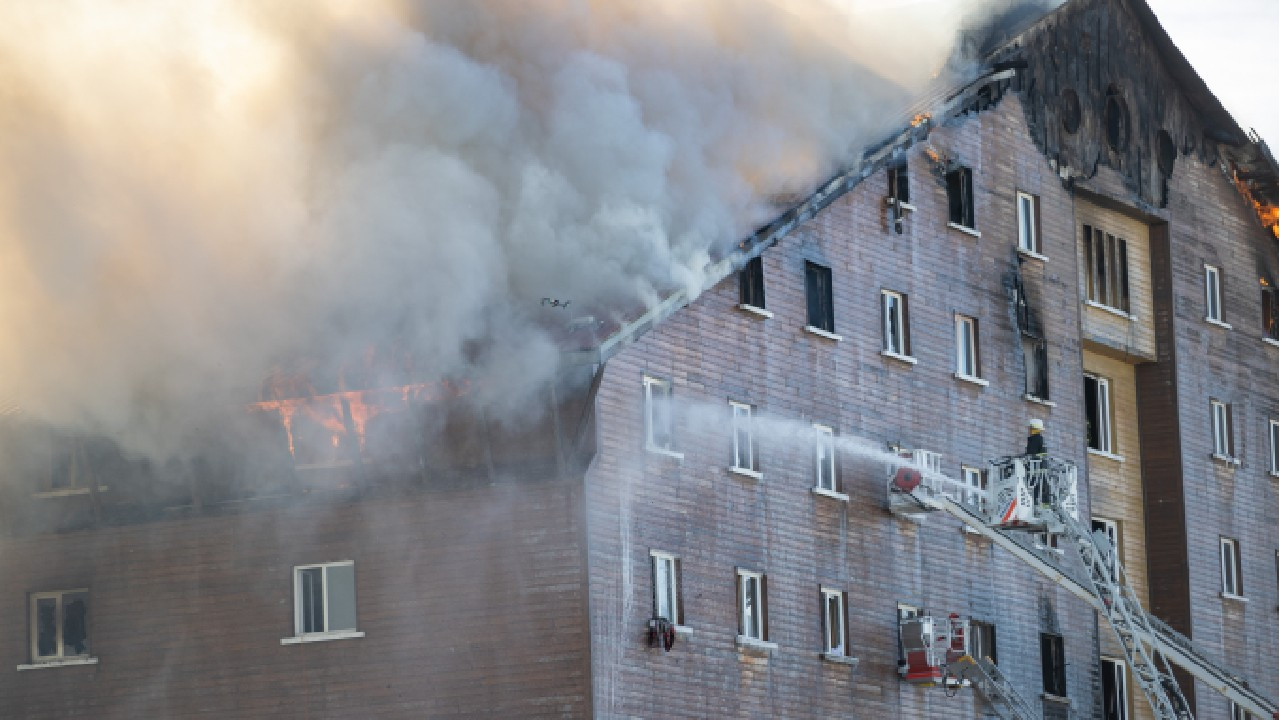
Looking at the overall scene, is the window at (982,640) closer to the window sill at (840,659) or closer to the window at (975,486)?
the window at (975,486)

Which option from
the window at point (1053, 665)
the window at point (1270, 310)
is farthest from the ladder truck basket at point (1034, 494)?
the window at point (1270, 310)

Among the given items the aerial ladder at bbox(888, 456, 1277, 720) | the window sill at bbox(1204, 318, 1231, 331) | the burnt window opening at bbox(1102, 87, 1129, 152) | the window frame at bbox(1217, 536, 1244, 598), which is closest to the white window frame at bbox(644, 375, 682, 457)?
the aerial ladder at bbox(888, 456, 1277, 720)

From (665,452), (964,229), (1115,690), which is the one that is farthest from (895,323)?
(1115,690)

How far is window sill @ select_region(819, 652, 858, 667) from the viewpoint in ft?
131

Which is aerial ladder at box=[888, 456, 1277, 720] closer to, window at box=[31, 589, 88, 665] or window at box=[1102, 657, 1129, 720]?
window at box=[1102, 657, 1129, 720]

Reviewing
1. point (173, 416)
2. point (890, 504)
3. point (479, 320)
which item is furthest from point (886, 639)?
point (173, 416)

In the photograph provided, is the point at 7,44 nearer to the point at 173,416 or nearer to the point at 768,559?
the point at 173,416

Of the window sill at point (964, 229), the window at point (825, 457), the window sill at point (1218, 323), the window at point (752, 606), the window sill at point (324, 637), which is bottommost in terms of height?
the window sill at point (324, 637)

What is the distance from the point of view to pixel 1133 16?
52156 mm

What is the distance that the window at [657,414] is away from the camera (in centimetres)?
3744

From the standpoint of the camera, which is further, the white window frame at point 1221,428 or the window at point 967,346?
the white window frame at point 1221,428

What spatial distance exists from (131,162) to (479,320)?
6878 millimetres

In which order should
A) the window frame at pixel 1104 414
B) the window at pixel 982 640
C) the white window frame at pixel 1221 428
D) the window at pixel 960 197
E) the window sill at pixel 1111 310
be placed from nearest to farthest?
1. the window at pixel 982 640
2. the window at pixel 960 197
3. the window sill at pixel 1111 310
4. the window frame at pixel 1104 414
5. the white window frame at pixel 1221 428

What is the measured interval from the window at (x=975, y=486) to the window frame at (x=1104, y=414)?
600 centimetres
